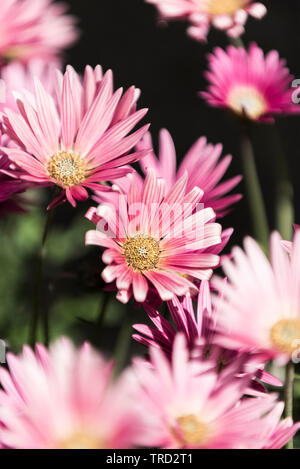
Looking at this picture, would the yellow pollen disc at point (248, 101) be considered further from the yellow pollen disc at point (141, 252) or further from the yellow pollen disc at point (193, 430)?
the yellow pollen disc at point (193, 430)

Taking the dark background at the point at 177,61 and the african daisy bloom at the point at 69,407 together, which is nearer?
the african daisy bloom at the point at 69,407

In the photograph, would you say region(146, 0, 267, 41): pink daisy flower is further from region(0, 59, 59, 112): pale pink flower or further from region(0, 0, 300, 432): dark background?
region(0, 0, 300, 432): dark background

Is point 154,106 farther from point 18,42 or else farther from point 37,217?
point 18,42

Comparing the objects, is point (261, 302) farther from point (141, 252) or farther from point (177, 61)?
point (177, 61)

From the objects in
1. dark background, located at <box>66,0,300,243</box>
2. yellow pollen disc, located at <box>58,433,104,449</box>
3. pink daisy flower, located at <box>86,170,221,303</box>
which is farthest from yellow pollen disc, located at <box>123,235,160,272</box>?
dark background, located at <box>66,0,300,243</box>

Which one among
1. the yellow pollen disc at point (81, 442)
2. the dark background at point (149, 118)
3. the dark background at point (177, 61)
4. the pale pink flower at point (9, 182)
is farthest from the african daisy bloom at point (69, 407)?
the dark background at point (177, 61)

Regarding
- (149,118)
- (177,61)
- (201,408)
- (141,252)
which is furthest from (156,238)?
(177,61)
